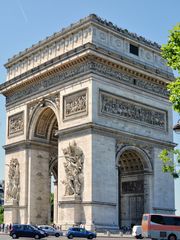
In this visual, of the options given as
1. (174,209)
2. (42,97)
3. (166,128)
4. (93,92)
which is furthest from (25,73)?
(174,209)

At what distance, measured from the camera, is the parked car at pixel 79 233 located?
3544 cm

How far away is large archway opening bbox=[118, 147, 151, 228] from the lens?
4456 cm

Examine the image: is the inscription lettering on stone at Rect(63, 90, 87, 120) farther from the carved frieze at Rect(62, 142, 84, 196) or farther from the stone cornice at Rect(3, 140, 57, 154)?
the stone cornice at Rect(3, 140, 57, 154)

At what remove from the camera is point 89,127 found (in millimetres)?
39500

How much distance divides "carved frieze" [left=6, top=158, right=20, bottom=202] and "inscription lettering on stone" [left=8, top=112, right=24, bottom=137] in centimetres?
275

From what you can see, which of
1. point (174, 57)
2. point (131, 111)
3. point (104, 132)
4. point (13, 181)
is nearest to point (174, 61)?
point (174, 57)

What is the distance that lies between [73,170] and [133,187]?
789 centimetres

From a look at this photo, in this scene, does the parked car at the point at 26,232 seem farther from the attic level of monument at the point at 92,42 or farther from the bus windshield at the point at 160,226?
the attic level of monument at the point at 92,42

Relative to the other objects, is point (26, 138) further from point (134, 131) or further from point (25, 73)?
point (134, 131)

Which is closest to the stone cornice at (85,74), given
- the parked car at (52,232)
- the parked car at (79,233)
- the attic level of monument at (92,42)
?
the attic level of monument at (92,42)

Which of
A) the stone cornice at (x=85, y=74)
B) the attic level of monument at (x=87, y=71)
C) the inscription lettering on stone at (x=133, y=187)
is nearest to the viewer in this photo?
the attic level of monument at (x=87, y=71)

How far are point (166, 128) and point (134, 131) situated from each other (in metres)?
5.04

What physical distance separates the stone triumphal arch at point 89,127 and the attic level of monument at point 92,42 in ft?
0.31

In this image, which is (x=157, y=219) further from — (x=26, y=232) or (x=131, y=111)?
(x=131, y=111)
